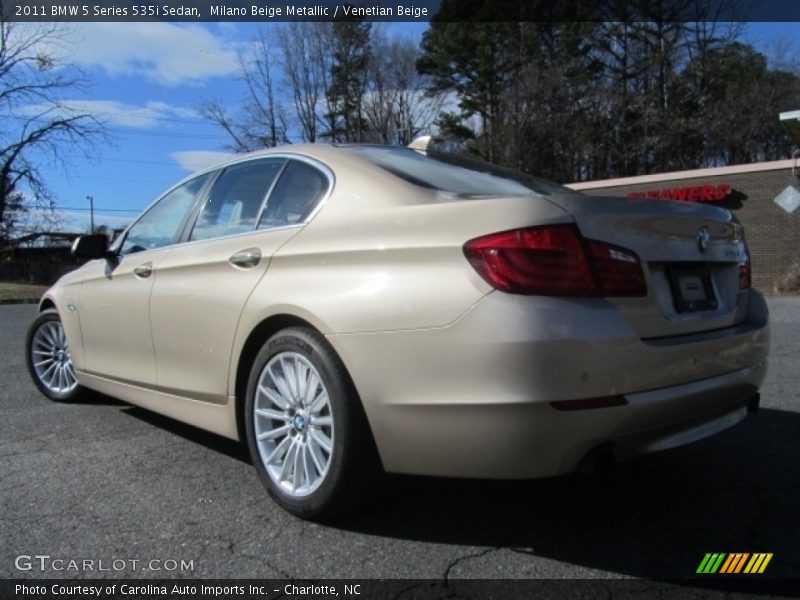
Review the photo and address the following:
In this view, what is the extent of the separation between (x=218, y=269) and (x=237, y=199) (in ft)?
1.55

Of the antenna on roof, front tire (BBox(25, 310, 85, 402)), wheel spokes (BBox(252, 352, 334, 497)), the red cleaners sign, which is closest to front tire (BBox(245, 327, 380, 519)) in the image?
wheel spokes (BBox(252, 352, 334, 497))

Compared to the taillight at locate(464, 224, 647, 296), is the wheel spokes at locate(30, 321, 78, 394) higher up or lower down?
lower down

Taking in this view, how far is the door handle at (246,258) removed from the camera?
3105mm

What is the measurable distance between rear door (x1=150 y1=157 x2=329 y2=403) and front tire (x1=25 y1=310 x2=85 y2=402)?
1.71 m

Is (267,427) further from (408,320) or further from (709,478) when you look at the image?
(709,478)

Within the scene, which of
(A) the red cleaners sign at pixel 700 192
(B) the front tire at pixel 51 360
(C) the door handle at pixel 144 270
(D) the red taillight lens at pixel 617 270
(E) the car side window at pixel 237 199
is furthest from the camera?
(A) the red cleaners sign at pixel 700 192

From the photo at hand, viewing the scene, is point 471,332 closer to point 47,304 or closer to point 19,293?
point 47,304

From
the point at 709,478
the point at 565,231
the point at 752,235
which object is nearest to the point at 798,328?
the point at 709,478

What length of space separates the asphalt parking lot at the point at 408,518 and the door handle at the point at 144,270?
0.96 meters

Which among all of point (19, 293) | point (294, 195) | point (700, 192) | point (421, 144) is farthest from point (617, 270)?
point (19, 293)

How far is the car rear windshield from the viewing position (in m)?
2.97

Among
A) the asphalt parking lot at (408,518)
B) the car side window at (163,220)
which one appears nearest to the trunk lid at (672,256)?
the asphalt parking lot at (408,518)

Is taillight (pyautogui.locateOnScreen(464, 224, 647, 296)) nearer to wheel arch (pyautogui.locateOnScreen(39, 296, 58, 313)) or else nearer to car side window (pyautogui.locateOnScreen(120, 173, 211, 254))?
car side window (pyautogui.locateOnScreen(120, 173, 211, 254))

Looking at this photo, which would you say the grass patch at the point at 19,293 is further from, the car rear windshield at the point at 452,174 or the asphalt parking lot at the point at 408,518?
the car rear windshield at the point at 452,174
